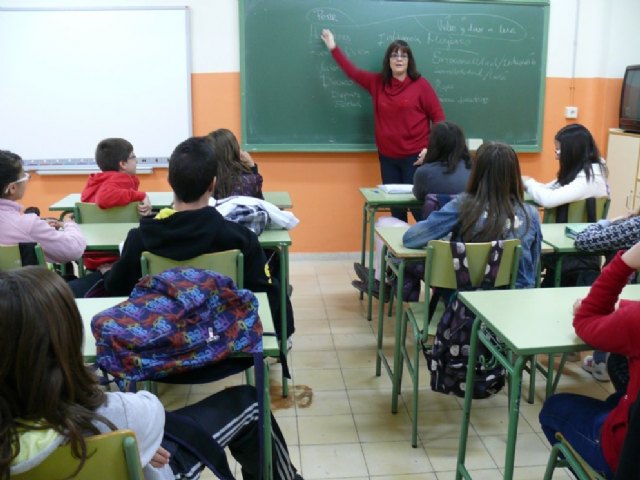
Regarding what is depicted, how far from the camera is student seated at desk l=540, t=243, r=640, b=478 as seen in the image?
1.60 metres

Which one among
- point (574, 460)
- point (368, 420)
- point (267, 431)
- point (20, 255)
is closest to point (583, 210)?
point (368, 420)

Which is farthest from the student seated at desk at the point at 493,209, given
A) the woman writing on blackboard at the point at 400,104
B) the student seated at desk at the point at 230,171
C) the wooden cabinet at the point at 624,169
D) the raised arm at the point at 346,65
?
the wooden cabinet at the point at 624,169

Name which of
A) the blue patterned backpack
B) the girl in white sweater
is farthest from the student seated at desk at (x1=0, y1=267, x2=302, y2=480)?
the girl in white sweater

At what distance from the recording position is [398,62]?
489 centimetres

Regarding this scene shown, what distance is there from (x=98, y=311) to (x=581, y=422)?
148 cm

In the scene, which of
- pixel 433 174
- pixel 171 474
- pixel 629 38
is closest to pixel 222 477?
pixel 171 474

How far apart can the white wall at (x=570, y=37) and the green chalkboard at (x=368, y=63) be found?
0.44 feet

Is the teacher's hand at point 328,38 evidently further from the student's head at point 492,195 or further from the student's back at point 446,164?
the student's head at point 492,195

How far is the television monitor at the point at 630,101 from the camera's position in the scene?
5.18 metres

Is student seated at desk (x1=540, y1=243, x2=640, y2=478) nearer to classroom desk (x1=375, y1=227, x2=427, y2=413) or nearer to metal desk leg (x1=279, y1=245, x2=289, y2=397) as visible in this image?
classroom desk (x1=375, y1=227, x2=427, y2=413)

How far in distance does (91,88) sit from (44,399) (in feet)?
14.3

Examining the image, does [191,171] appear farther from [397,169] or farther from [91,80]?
[91,80]

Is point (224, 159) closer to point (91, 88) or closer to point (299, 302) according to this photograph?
point (299, 302)

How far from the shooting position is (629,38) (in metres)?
5.39
